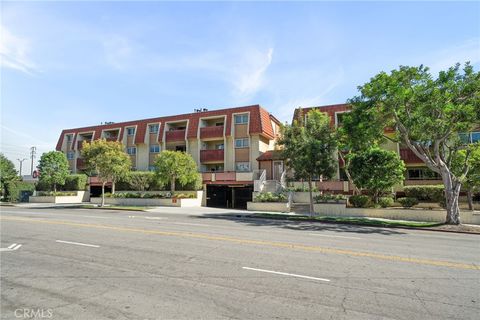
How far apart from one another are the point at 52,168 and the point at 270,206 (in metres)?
30.0

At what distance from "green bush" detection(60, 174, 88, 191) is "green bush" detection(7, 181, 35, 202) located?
17.8ft

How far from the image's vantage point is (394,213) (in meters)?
22.3

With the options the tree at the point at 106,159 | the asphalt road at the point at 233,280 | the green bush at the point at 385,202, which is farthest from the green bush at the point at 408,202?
the tree at the point at 106,159

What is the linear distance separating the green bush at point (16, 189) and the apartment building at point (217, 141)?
9.72m

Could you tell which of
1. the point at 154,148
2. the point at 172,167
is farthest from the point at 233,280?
the point at 154,148

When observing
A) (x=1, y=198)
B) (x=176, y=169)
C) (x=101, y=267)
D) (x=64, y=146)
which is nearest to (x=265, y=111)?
(x=176, y=169)

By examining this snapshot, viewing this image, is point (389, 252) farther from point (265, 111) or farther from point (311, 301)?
point (265, 111)

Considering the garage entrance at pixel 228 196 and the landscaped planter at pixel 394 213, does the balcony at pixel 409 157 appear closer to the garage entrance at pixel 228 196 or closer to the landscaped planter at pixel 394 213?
the landscaped planter at pixel 394 213

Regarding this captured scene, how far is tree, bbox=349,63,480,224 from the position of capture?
1667 centimetres

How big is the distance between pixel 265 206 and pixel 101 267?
67.9 feet

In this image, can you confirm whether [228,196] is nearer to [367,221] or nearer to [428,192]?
[367,221]

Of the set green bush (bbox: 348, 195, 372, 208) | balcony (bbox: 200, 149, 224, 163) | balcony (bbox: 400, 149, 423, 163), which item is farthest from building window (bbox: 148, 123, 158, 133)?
balcony (bbox: 400, 149, 423, 163)

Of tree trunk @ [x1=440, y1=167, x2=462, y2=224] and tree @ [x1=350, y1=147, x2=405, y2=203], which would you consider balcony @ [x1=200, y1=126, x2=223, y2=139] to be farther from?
tree trunk @ [x1=440, y1=167, x2=462, y2=224]

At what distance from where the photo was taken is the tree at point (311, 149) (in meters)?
21.9
